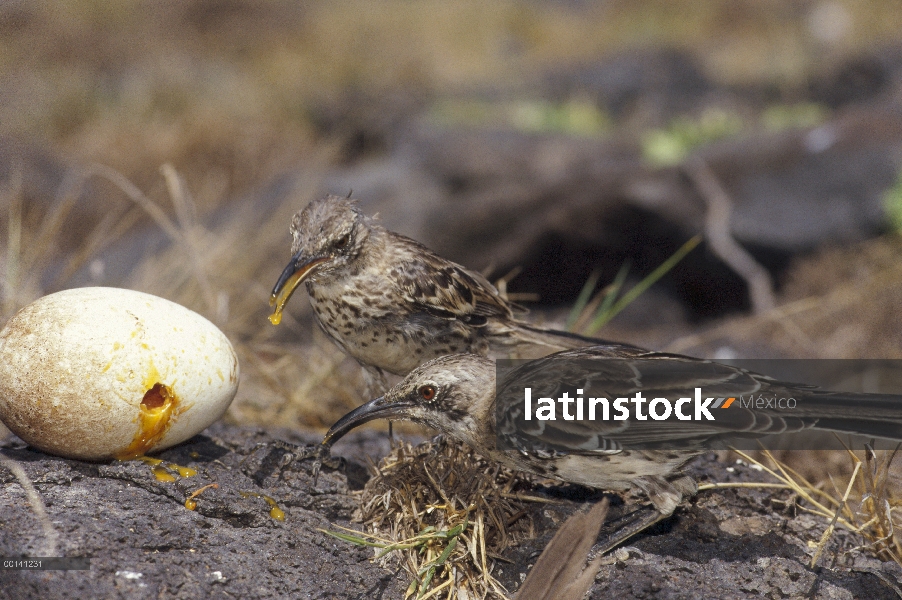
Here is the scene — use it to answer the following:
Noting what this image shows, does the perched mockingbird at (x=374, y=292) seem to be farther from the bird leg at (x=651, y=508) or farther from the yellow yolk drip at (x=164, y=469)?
the bird leg at (x=651, y=508)

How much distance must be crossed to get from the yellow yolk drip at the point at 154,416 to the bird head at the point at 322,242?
0.70 meters

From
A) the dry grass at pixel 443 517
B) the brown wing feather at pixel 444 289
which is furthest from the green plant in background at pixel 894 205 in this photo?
the dry grass at pixel 443 517

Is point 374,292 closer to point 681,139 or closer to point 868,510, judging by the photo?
point 868,510

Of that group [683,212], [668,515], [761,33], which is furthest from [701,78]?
[668,515]

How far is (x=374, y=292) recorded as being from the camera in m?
4.07

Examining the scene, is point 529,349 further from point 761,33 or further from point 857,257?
point 761,33

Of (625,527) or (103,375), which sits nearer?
(103,375)

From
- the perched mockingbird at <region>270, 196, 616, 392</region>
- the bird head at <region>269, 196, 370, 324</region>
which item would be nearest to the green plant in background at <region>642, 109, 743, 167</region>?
the perched mockingbird at <region>270, 196, 616, 392</region>

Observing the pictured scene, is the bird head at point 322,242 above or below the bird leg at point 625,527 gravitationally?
above

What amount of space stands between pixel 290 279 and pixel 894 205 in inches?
251

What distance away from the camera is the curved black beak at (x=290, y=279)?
378 centimetres

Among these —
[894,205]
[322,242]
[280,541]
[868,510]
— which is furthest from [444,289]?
[894,205]

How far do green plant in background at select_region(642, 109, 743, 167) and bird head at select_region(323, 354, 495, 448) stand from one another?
20.2 feet

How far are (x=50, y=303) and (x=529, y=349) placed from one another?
2401mm
